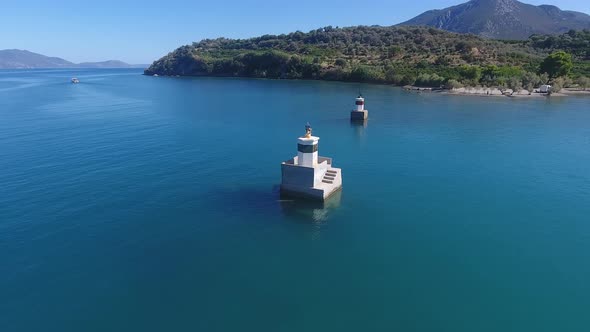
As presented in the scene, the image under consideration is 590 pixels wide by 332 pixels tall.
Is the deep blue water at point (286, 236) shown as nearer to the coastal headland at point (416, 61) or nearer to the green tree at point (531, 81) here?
the green tree at point (531, 81)

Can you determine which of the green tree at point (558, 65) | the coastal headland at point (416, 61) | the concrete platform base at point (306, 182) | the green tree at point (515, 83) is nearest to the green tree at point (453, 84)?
the coastal headland at point (416, 61)

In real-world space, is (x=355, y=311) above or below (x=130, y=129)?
below

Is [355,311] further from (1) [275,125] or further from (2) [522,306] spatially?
(1) [275,125]

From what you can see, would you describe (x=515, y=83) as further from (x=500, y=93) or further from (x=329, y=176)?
(x=329, y=176)

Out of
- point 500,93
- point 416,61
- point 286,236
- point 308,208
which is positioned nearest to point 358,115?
point 308,208

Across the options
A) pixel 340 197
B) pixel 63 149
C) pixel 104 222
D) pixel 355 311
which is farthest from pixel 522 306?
pixel 63 149
